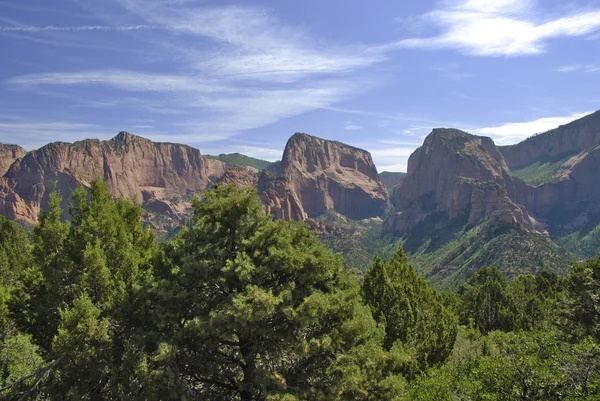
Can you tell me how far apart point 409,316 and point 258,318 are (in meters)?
12.9

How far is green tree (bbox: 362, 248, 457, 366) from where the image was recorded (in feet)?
70.3

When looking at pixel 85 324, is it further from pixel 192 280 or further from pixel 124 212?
pixel 124 212

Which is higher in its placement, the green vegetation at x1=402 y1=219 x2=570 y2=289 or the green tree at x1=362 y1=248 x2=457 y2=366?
the green tree at x1=362 y1=248 x2=457 y2=366

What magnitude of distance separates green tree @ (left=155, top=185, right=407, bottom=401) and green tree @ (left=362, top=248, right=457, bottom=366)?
643cm

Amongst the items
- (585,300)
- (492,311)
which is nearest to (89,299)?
(585,300)

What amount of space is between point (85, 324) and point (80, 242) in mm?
4580

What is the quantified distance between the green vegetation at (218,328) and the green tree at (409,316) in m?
3.81

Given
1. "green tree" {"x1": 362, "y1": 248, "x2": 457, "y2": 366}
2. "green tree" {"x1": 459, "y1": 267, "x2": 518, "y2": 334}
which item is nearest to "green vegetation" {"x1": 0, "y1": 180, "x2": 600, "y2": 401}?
"green tree" {"x1": 362, "y1": 248, "x2": 457, "y2": 366}

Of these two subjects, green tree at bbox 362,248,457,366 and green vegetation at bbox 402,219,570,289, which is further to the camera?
green vegetation at bbox 402,219,570,289

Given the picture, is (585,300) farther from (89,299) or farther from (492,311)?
(89,299)

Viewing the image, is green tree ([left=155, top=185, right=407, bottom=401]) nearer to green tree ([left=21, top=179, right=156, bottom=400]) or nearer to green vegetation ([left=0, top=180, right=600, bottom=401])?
green vegetation ([left=0, top=180, right=600, bottom=401])

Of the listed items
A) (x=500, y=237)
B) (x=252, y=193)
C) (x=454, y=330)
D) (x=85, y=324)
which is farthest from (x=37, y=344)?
(x=500, y=237)

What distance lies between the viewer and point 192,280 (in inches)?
551

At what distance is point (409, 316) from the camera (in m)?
21.8
